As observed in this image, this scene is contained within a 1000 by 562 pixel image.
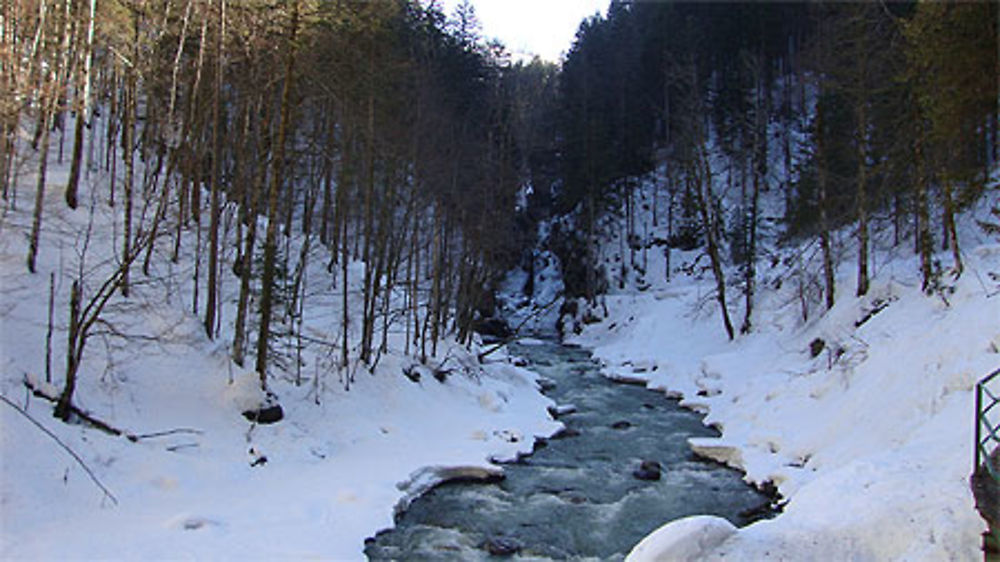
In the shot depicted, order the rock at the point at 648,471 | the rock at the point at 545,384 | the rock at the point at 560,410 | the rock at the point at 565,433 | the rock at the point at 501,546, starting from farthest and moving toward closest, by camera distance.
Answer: the rock at the point at 545,384 < the rock at the point at 560,410 < the rock at the point at 565,433 < the rock at the point at 648,471 < the rock at the point at 501,546

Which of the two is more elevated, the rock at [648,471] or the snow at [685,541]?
the snow at [685,541]

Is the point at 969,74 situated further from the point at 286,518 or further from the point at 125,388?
the point at 125,388

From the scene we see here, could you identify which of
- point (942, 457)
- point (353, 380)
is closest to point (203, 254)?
point (353, 380)

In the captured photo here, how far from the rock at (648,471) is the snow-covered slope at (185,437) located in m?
2.72

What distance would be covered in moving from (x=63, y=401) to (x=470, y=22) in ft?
138

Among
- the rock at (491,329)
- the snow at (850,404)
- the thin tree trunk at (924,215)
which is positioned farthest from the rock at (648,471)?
the rock at (491,329)

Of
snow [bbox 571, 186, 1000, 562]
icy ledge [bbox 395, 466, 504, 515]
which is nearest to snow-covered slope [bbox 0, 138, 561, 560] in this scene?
icy ledge [bbox 395, 466, 504, 515]

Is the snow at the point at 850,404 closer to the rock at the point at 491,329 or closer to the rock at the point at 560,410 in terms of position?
the rock at the point at 560,410

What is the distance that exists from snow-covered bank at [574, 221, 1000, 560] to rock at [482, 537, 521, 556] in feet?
10.2

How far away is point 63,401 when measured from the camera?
9.34 metres

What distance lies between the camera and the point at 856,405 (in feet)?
40.5

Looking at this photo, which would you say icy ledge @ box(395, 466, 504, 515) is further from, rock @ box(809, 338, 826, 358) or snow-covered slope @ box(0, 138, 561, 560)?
rock @ box(809, 338, 826, 358)

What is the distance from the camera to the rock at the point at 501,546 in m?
9.10

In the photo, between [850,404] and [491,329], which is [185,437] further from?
[491,329]
